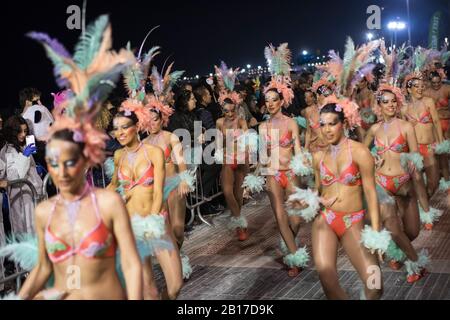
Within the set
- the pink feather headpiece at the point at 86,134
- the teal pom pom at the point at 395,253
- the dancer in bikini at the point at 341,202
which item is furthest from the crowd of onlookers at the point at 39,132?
the teal pom pom at the point at 395,253

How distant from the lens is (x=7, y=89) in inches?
516

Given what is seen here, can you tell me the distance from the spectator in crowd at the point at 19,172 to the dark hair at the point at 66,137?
314 cm

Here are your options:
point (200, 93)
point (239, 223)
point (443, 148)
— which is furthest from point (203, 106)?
point (443, 148)

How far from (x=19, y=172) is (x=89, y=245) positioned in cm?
359

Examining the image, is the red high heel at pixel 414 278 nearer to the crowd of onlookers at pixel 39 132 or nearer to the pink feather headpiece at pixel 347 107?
the pink feather headpiece at pixel 347 107

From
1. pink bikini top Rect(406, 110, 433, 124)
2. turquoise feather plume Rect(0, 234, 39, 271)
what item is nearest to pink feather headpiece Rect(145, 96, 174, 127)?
turquoise feather plume Rect(0, 234, 39, 271)

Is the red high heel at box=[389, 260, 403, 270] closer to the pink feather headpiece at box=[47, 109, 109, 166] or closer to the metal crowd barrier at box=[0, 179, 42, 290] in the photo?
the metal crowd barrier at box=[0, 179, 42, 290]

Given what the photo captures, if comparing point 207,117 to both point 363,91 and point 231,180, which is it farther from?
point 363,91

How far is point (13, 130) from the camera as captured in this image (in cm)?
669

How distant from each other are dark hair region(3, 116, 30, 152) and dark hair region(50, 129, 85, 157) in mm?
3592

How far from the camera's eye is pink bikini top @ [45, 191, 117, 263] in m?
3.32

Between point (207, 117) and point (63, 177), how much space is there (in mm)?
6728

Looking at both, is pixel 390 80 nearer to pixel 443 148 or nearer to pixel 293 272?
pixel 443 148
